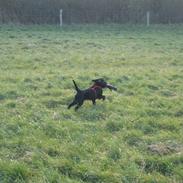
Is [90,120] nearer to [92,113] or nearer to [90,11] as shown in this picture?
[92,113]

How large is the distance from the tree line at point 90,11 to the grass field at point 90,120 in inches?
422

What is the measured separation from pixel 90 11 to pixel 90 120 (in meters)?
19.9

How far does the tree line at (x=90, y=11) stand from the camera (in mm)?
25062

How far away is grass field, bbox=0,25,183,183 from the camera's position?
17.3 feet

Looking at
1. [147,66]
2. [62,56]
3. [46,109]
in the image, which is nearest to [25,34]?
[62,56]

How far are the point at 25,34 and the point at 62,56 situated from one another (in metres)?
6.51

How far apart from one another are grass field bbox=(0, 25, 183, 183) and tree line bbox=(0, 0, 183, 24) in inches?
422

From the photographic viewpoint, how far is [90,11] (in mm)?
26359

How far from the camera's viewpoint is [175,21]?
1086 inches

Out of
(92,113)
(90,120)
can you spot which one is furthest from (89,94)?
(90,120)

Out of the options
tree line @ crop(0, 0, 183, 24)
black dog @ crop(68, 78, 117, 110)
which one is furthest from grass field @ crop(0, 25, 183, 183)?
tree line @ crop(0, 0, 183, 24)

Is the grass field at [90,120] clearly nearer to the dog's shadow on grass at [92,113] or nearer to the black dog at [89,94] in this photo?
the dog's shadow on grass at [92,113]

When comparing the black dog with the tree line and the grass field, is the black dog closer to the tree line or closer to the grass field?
the grass field

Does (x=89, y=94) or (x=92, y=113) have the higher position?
(x=89, y=94)
